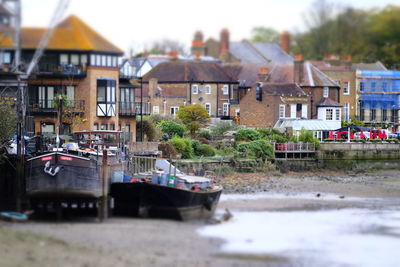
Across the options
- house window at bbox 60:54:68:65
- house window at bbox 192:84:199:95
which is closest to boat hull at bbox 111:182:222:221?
house window at bbox 60:54:68:65

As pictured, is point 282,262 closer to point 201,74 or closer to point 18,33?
point 18,33

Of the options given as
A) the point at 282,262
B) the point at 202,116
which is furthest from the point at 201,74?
the point at 282,262

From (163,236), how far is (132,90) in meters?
37.6

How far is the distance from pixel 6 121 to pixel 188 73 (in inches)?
1693

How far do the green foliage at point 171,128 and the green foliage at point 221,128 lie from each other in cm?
442

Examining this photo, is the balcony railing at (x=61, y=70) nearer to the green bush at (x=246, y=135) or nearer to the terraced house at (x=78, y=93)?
the terraced house at (x=78, y=93)

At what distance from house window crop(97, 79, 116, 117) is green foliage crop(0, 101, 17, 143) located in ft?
28.4

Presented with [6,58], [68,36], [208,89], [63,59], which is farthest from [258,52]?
[68,36]

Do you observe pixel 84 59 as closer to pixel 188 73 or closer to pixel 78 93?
pixel 78 93

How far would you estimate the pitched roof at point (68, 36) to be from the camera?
4359cm

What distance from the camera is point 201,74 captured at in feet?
347

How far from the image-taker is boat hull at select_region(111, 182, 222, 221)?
47938 millimetres

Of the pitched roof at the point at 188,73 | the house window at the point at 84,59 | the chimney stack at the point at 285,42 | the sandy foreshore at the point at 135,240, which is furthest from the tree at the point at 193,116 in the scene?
the chimney stack at the point at 285,42

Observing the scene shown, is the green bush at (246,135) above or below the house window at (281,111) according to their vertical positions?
below
